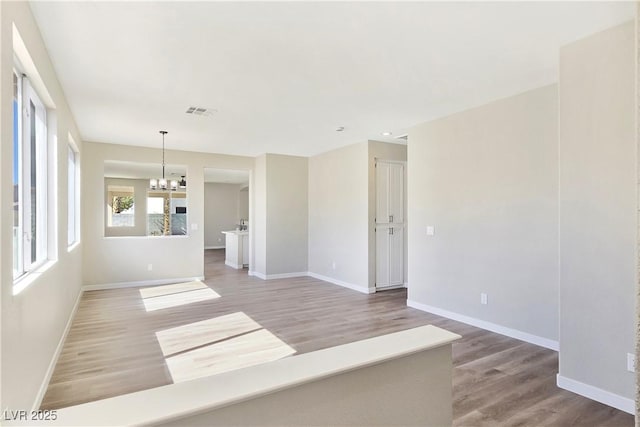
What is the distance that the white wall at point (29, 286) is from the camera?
1.65m

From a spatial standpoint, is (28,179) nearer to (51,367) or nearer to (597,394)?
(51,367)

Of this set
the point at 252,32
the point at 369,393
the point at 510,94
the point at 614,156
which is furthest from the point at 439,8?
the point at 369,393

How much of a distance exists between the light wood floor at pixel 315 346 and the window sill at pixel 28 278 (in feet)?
2.99

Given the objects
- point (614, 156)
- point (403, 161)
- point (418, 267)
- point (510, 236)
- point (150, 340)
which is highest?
point (403, 161)

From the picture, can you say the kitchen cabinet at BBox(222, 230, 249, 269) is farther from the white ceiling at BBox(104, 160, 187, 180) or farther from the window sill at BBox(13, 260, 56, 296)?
the window sill at BBox(13, 260, 56, 296)

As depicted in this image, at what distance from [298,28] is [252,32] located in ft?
1.09

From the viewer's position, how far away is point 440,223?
4.62 meters

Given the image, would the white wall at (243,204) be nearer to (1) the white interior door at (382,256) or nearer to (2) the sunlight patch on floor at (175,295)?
(2) the sunlight patch on floor at (175,295)

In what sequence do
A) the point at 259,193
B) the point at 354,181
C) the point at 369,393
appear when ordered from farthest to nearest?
1. the point at 259,193
2. the point at 354,181
3. the point at 369,393

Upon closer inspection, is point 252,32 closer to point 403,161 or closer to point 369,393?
point 369,393

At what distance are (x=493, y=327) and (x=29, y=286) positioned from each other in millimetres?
4268

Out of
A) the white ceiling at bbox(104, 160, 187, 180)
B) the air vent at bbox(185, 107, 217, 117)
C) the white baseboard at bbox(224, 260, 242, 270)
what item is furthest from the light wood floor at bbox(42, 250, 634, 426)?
the white ceiling at bbox(104, 160, 187, 180)

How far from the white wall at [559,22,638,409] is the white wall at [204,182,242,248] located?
11941 mm

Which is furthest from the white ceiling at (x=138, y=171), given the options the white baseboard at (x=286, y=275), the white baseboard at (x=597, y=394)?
the white baseboard at (x=597, y=394)
